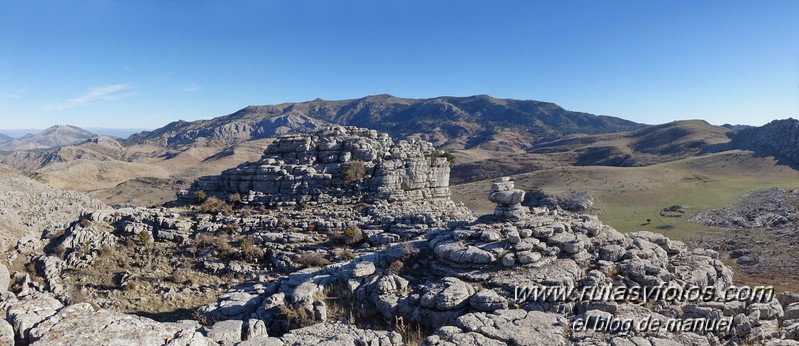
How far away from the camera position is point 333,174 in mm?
29609

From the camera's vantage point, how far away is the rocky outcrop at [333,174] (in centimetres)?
2872

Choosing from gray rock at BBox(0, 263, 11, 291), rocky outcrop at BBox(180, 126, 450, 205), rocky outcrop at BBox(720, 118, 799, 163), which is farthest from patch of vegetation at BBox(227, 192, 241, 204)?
rocky outcrop at BBox(720, 118, 799, 163)

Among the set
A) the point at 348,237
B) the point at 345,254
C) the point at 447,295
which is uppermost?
the point at 447,295

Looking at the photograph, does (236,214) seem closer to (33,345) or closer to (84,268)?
(84,268)

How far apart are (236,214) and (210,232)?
2.66 metres

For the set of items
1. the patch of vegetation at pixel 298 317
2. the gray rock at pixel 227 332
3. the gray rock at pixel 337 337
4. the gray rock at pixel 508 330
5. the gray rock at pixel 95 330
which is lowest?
the patch of vegetation at pixel 298 317

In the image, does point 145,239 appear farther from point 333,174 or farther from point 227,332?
point 227,332

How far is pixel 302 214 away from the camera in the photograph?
2650 cm

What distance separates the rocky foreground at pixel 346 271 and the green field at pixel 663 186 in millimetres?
29534

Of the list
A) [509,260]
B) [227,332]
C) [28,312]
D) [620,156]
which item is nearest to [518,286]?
[509,260]

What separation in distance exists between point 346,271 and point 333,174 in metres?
14.9

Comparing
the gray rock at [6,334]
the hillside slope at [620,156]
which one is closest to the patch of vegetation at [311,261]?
the gray rock at [6,334]

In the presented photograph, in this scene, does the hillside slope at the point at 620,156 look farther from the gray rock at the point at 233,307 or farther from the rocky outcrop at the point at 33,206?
the gray rock at the point at 233,307

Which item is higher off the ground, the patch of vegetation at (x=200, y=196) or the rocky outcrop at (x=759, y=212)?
the patch of vegetation at (x=200, y=196)
